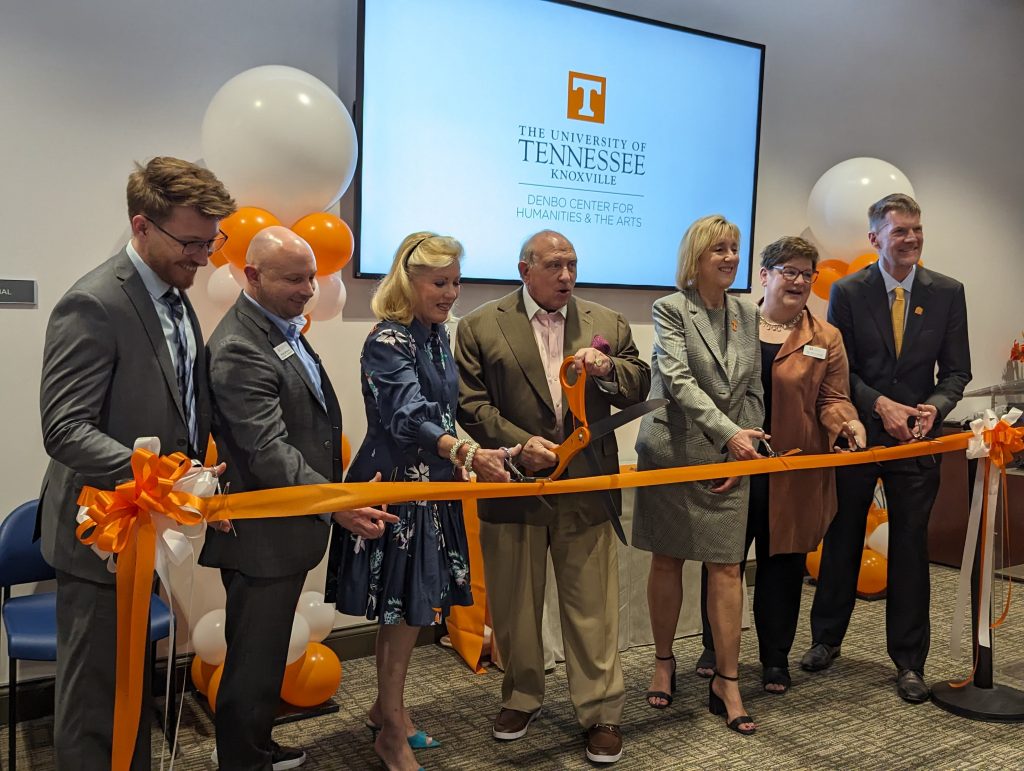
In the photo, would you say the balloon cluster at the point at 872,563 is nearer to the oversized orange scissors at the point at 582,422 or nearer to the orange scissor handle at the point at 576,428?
the oversized orange scissors at the point at 582,422

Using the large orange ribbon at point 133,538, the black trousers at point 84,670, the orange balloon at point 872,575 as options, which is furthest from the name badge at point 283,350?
the orange balloon at point 872,575

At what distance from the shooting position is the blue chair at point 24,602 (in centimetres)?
285

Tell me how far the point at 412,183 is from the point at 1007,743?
307 cm

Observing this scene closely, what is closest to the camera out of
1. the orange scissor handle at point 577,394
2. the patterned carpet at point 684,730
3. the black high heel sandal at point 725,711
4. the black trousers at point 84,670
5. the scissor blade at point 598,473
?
the black trousers at point 84,670

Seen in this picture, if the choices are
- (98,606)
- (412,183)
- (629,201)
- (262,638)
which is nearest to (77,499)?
(98,606)

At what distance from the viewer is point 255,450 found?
2.29m

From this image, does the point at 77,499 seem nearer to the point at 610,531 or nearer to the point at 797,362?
the point at 610,531

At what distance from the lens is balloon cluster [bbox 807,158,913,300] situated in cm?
495

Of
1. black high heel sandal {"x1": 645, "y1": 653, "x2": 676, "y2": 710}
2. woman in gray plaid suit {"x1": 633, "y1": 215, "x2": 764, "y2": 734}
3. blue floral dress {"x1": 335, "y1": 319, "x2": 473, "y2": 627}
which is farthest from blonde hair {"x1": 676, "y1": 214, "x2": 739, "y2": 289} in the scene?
black high heel sandal {"x1": 645, "y1": 653, "x2": 676, "y2": 710}

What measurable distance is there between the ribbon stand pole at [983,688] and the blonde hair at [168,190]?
112 inches

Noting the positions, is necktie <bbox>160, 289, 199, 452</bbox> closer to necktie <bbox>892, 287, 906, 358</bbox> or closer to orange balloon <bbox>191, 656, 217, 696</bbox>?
orange balloon <bbox>191, 656, 217, 696</bbox>

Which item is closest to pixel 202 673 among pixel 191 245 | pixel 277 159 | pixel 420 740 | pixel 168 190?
pixel 420 740

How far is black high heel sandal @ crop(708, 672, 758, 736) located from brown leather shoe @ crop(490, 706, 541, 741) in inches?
26.9

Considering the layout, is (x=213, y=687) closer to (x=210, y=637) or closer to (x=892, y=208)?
(x=210, y=637)
